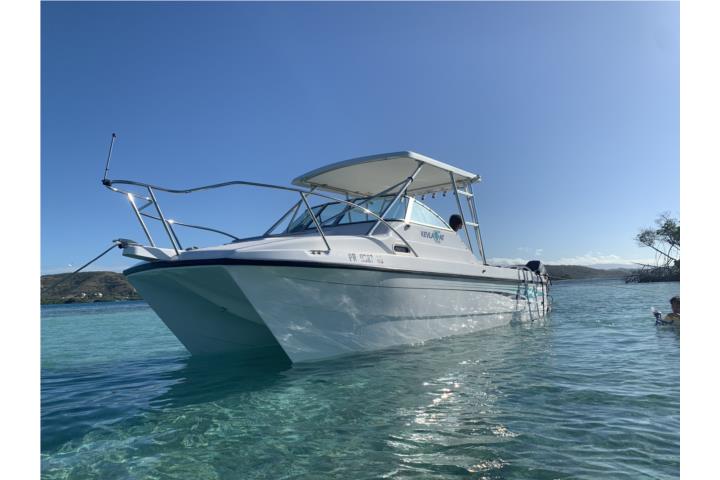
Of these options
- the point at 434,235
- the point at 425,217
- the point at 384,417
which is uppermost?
the point at 425,217

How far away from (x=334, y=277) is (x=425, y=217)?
10.1ft

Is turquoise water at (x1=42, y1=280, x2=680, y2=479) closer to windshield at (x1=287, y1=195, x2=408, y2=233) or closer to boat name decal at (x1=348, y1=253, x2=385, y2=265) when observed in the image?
boat name decal at (x1=348, y1=253, x2=385, y2=265)

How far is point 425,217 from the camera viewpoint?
820cm

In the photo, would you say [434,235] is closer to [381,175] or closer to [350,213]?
[350,213]

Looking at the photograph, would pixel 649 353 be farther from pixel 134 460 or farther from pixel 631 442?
pixel 134 460

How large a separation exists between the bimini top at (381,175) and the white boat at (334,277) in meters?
0.03

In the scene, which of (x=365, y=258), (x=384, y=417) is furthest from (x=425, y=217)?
(x=384, y=417)

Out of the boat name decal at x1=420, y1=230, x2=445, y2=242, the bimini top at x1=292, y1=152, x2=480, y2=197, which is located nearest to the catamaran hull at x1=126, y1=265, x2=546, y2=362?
the boat name decal at x1=420, y1=230, x2=445, y2=242

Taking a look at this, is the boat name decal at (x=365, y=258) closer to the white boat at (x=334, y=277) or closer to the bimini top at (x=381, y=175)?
the white boat at (x=334, y=277)

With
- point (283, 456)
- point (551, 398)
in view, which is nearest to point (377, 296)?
point (551, 398)

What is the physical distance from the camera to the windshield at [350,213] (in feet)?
25.3

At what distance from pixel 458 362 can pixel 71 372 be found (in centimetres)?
668

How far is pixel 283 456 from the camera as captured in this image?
10.0 ft
